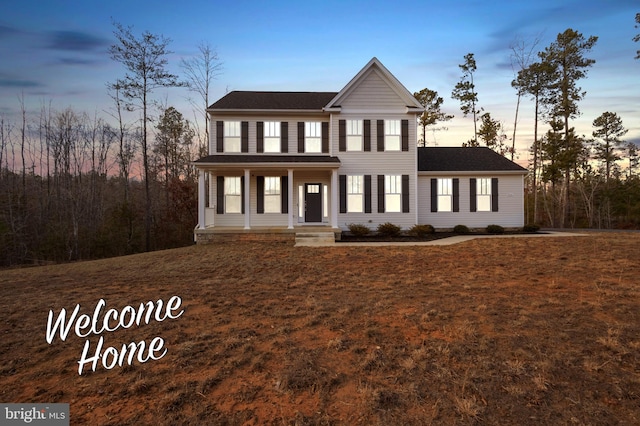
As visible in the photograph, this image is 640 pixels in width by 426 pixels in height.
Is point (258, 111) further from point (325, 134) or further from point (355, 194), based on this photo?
point (355, 194)

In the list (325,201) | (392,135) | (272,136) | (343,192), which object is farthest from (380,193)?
(272,136)

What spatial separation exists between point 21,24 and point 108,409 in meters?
18.6

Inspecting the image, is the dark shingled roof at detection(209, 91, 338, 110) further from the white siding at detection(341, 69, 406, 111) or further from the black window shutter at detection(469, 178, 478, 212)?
the black window shutter at detection(469, 178, 478, 212)

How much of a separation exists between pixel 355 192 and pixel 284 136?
463cm

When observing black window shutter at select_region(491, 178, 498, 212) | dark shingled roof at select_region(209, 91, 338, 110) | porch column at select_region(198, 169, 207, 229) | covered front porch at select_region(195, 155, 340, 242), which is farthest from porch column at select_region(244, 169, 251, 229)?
black window shutter at select_region(491, 178, 498, 212)

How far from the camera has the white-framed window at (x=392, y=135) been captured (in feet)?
52.1

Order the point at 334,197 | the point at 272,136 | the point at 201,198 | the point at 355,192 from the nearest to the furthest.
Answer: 1. the point at 201,198
2. the point at 334,197
3. the point at 355,192
4. the point at 272,136

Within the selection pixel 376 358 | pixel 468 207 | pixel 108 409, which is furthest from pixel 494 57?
pixel 108 409

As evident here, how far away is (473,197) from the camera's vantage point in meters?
16.7

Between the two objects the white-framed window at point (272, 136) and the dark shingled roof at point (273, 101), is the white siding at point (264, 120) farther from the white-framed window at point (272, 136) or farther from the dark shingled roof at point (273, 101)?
the dark shingled roof at point (273, 101)

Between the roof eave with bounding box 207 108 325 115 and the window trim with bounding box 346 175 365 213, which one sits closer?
the roof eave with bounding box 207 108 325 115

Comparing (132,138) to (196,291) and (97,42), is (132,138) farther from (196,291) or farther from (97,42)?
(196,291)

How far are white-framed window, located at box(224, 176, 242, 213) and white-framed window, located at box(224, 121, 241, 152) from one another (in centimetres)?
156

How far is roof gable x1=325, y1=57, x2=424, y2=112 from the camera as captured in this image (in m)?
15.4
